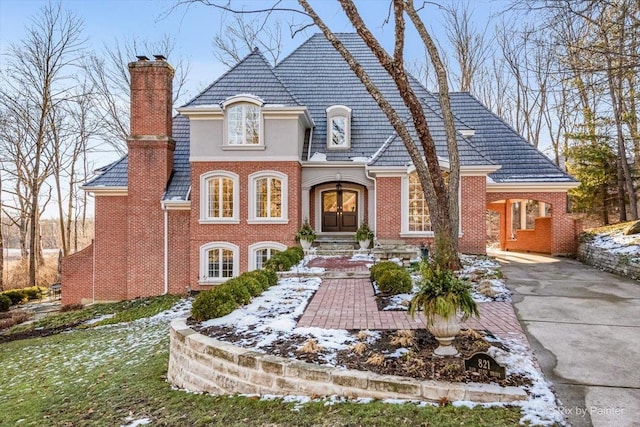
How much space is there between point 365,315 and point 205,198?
9.63 meters

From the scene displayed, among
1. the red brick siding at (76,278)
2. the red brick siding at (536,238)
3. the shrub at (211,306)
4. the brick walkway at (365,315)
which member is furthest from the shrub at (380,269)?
the red brick siding at (76,278)

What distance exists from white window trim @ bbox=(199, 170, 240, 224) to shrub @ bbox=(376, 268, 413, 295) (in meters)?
7.51

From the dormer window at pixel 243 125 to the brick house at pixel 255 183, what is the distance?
0.12ft

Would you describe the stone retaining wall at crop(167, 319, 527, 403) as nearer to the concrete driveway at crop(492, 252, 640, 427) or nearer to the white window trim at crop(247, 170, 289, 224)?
the concrete driveway at crop(492, 252, 640, 427)

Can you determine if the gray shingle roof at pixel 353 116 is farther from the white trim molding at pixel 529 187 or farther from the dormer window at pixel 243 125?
the dormer window at pixel 243 125

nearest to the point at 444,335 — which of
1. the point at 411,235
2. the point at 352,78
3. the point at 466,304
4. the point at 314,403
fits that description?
the point at 466,304

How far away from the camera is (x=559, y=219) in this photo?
15.1 meters

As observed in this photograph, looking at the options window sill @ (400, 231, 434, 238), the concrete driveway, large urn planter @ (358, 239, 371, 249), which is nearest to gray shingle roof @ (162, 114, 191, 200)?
large urn planter @ (358, 239, 371, 249)

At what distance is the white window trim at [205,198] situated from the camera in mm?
14336

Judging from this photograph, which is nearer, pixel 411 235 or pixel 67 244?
pixel 411 235

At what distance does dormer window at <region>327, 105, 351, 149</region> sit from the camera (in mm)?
15477

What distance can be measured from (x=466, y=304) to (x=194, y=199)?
39.0 ft

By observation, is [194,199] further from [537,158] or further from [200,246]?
[537,158]

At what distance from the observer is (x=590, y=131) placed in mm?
16844
